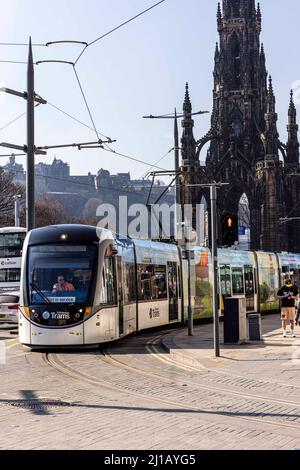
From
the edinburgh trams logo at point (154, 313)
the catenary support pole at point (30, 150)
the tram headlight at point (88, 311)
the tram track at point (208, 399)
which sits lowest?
the tram track at point (208, 399)

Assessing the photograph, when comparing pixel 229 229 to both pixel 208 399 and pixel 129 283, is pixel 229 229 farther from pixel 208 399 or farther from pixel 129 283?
pixel 208 399

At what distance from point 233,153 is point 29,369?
263 feet

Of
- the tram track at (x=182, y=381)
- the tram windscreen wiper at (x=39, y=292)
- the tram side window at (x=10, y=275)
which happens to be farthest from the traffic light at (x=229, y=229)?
the tram side window at (x=10, y=275)

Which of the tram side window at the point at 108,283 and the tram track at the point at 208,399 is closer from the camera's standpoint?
the tram track at the point at 208,399

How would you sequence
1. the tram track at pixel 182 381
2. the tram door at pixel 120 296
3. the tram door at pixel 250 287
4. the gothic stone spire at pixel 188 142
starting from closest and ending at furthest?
the tram track at pixel 182 381 → the tram door at pixel 120 296 → the tram door at pixel 250 287 → the gothic stone spire at pixel 188 142

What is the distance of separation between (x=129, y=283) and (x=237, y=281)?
37.0ft

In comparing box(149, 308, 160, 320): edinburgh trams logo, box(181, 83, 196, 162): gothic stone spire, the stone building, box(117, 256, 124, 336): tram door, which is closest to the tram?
box(117, 256, 124, 336): tram door

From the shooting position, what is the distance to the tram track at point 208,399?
401 inches

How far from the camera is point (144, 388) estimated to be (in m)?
12.9

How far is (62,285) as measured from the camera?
18359 millimetres

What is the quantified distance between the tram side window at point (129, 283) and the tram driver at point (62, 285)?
2802 mm

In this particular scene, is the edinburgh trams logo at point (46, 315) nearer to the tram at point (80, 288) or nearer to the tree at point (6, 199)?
the tram at point (80, 288)

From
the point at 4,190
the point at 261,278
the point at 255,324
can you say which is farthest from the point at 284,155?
the point at 255,324

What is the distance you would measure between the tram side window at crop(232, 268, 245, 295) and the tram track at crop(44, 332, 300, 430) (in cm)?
1641
